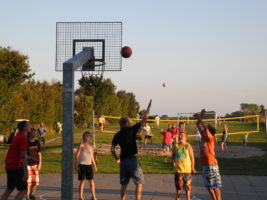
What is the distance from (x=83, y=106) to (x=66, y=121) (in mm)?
40310

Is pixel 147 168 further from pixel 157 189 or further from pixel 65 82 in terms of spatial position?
pixel 65 82

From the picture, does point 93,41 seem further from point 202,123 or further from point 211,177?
point 211,177

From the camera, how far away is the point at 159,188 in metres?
13.4

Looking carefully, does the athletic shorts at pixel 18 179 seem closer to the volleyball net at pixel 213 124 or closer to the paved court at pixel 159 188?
the paved court at pixel 159 188

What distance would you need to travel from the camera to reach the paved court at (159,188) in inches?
467

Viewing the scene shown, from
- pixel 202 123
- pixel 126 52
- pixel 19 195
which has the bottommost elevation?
pixel 19 195

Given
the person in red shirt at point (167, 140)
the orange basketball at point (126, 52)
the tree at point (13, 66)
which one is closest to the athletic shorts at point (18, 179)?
the orange basketball at point (126, 52)

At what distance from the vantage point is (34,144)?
10.7 m

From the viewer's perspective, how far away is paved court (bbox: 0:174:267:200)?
467 inches

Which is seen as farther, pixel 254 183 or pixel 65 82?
pixel 254 183

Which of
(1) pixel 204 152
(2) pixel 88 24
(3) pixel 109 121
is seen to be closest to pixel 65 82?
(2) pixel 88 24

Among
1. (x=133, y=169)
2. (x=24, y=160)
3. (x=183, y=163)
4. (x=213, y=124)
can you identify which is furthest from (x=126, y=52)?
(x=213, y=124)

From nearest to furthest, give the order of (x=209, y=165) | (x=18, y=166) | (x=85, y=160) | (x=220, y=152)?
(x=18, y=166) < (x=209, y=165) < (x=85, y=160) < (x=220, y=152)

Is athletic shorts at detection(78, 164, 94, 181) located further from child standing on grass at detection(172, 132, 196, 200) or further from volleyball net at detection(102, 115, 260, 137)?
volleyball net at detection(102, 115, 260, 137)
